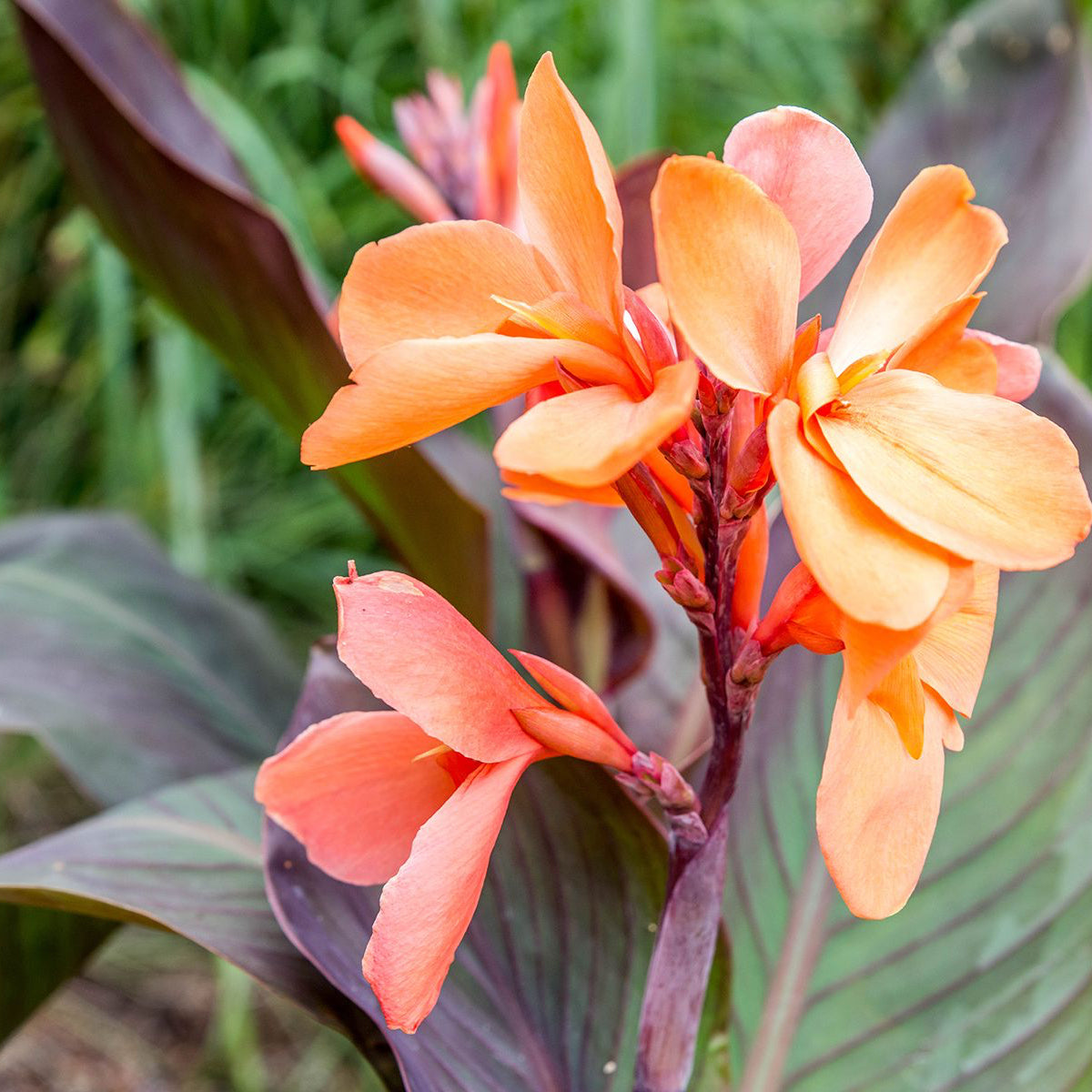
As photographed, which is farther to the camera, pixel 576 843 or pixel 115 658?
pixel 115 658

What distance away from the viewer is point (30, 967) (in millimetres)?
828

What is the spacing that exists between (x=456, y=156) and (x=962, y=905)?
2.42 ft

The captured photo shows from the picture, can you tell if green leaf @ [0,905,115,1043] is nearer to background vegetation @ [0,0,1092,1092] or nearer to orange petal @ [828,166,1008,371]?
background vegetation @ [0,0,1092,1092]

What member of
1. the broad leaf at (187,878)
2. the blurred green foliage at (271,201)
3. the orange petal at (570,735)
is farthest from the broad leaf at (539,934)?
the blurred green foliage at (271,201)

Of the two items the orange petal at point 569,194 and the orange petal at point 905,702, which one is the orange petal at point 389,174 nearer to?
the orange petal at point 569,194

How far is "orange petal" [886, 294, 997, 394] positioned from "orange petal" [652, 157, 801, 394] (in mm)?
48

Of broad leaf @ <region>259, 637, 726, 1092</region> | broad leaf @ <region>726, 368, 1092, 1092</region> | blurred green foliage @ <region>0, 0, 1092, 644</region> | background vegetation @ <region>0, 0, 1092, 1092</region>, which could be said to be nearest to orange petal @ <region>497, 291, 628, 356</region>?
broad leaf @ <region>259, 637, 726, 1092</region>

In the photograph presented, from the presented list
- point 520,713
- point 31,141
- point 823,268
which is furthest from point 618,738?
point 31,141

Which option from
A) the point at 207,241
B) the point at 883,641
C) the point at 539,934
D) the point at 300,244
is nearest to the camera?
the point at 883,641

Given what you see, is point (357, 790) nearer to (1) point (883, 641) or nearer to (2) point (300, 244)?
(1) point (883, 641)

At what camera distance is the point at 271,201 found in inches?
57.4

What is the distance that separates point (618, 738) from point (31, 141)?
71.5 inches

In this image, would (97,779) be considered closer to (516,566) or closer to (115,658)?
(115,658)

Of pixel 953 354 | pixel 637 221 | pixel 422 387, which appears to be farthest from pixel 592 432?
pixel 637 221
